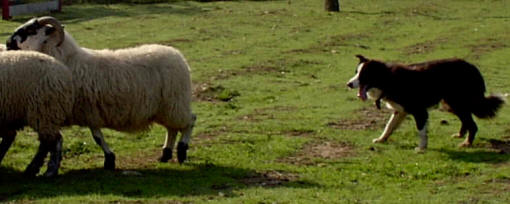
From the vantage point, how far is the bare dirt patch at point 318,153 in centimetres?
1310

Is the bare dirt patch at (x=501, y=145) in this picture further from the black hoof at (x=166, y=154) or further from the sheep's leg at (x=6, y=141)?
the sheep's leg at (x=6, y=141)

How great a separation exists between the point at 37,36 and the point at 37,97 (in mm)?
1371

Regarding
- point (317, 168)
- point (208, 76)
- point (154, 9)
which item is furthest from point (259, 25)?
point (317, 168)

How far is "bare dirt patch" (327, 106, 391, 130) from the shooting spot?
15547 mm

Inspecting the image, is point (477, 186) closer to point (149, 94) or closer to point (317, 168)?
point (317, 168)

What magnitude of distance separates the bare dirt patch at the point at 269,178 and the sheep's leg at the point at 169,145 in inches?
53.9

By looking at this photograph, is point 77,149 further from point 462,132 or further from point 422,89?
point 462,132

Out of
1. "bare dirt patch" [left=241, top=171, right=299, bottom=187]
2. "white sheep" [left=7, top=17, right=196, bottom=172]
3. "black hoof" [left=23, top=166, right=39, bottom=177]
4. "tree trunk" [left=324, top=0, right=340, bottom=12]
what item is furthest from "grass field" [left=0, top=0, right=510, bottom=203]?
"tree trunk" [left=324, top=0, right=340, bottom=12]

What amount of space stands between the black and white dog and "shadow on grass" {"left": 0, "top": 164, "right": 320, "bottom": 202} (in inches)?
99.7

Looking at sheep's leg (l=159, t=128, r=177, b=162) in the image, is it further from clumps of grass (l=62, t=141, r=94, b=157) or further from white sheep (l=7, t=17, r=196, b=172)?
clumps of grass (l=62, t=141, r=94, b=157)

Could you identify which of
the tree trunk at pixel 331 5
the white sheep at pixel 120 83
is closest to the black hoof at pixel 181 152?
the white sheep at pixel 120 83

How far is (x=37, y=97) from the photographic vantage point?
1124 cm

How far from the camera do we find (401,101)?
547 inches

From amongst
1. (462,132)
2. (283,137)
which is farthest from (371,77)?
(462,132)
